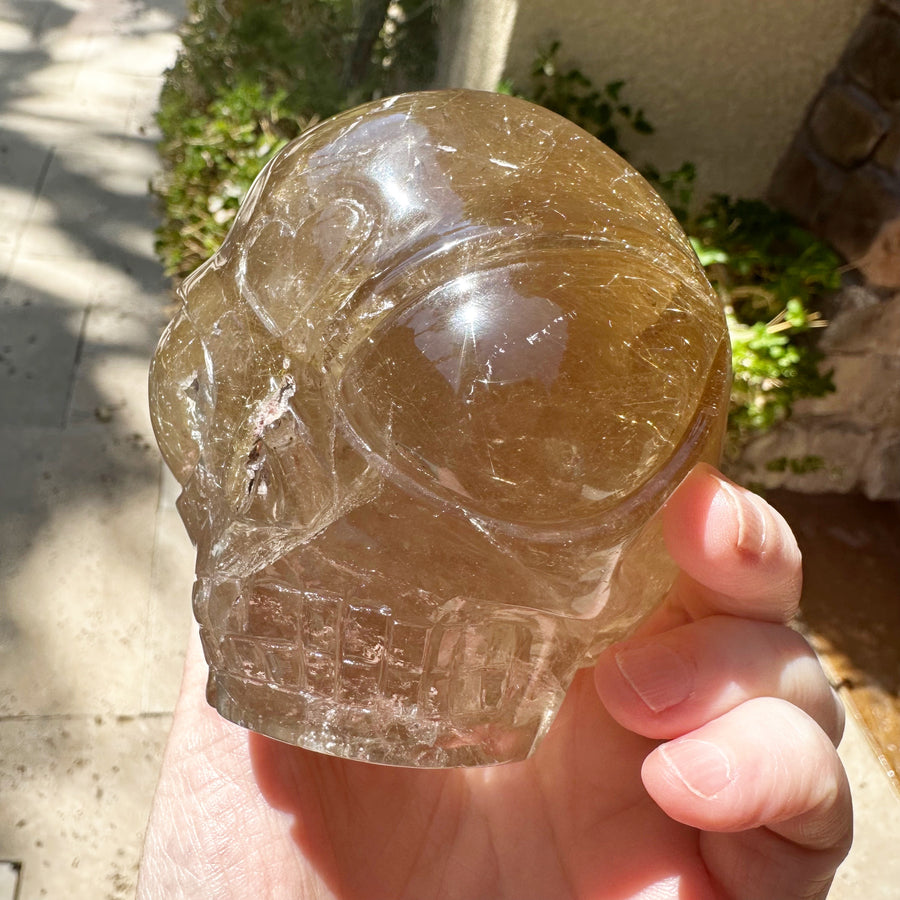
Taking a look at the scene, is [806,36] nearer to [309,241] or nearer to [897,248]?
[897,248]

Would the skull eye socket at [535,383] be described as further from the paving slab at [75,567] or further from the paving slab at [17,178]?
the paving slab at [17,178]

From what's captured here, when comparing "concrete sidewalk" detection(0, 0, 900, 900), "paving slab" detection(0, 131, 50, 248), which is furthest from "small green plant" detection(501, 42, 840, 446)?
"paving slab" detection(0, 131, 50, 248)

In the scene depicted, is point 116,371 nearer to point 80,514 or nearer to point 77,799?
point 80,514

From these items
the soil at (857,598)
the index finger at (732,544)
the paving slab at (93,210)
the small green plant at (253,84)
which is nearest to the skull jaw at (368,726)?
the index finger at (732,544)

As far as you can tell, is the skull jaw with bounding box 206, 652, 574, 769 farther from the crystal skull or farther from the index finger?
the index finger

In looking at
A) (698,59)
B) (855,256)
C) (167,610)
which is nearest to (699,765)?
(167,610)

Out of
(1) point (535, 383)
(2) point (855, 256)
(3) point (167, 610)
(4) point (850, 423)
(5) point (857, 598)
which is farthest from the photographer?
(4) point (850, 423)
